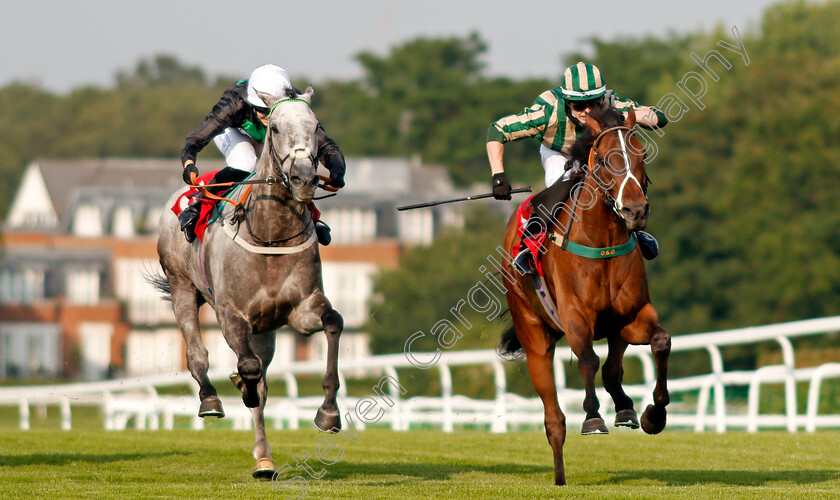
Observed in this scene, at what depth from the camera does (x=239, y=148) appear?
10.6 m

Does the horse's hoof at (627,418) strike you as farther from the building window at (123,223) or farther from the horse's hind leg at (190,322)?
the building window at (123,223)

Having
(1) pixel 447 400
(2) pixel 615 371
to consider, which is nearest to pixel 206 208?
(2) pixel 615 371

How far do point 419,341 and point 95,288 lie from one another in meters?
27.5

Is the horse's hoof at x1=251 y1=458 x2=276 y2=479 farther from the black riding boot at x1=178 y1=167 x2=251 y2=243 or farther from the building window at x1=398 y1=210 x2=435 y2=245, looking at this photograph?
the building window at x1=398 y1=210 x2=435 y2=245

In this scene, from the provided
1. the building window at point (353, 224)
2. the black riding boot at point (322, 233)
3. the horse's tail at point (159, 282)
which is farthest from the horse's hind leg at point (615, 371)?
the building window at point (353, 224)

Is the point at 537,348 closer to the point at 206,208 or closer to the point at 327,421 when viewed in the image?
the point at 327,421

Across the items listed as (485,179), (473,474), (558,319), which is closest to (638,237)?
(558,319)

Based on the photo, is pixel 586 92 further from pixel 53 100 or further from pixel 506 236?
pixel 53 100

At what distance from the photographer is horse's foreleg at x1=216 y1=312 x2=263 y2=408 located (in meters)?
9.41

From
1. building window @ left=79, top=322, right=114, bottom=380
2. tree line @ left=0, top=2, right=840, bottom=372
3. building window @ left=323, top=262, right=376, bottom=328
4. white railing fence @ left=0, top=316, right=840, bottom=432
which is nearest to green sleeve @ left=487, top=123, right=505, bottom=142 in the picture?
white railing fence @ left=0, top=316, right=840, bottom=432

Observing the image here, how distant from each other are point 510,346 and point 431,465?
1025 mm

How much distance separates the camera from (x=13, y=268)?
72.9m

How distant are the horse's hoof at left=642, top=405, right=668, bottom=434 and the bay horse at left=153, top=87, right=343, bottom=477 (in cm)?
185

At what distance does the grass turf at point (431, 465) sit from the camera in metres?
8.88
